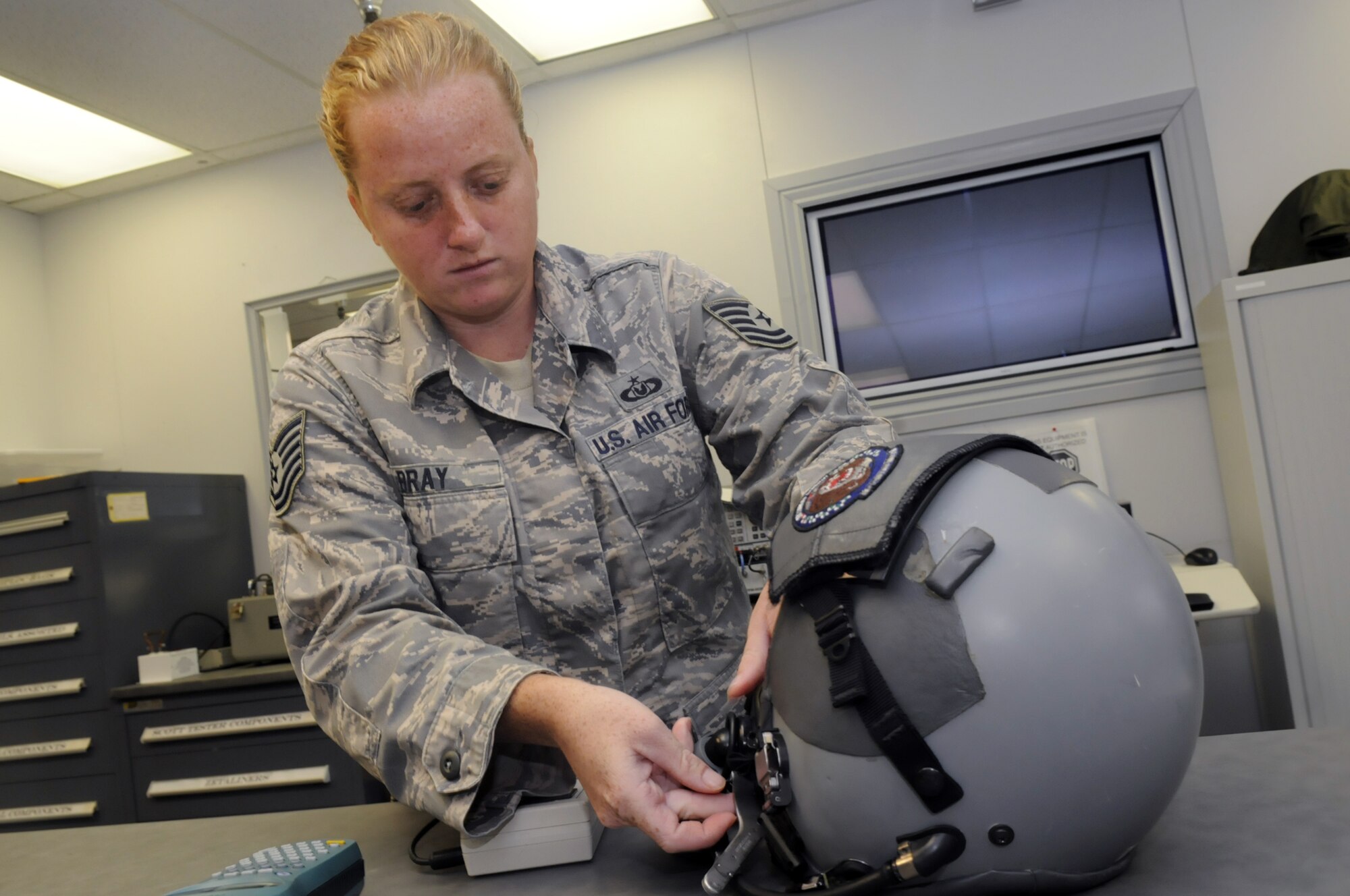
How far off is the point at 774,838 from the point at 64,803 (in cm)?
311

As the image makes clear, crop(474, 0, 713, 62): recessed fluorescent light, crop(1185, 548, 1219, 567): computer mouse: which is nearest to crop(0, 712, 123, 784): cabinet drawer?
crop(474, 0, 713, 62): recessed fluorescent light

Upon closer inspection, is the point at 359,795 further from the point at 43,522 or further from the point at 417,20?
the point at 417,20

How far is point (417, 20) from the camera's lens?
997 millimetres

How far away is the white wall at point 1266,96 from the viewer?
2594 millimetres

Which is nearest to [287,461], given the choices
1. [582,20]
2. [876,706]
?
[876,706]

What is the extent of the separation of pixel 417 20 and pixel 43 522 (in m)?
2.62

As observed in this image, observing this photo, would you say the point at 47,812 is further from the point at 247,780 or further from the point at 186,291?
the point at 186,291

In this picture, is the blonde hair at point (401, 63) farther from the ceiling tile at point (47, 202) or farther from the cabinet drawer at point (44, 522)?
the ceiling tile at point (47, 202)

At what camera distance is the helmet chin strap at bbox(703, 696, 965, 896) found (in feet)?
1.89

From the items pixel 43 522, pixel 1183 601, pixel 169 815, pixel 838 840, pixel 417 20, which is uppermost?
pixel 417 20

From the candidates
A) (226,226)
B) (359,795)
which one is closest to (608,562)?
(359,795)

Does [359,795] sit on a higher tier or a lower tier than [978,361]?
lower

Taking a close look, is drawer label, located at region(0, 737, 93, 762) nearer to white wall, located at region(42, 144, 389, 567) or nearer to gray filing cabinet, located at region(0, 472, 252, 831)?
gray filing cabinet, located at region(0, 472, 252, 831)

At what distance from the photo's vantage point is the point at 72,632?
2.88m
